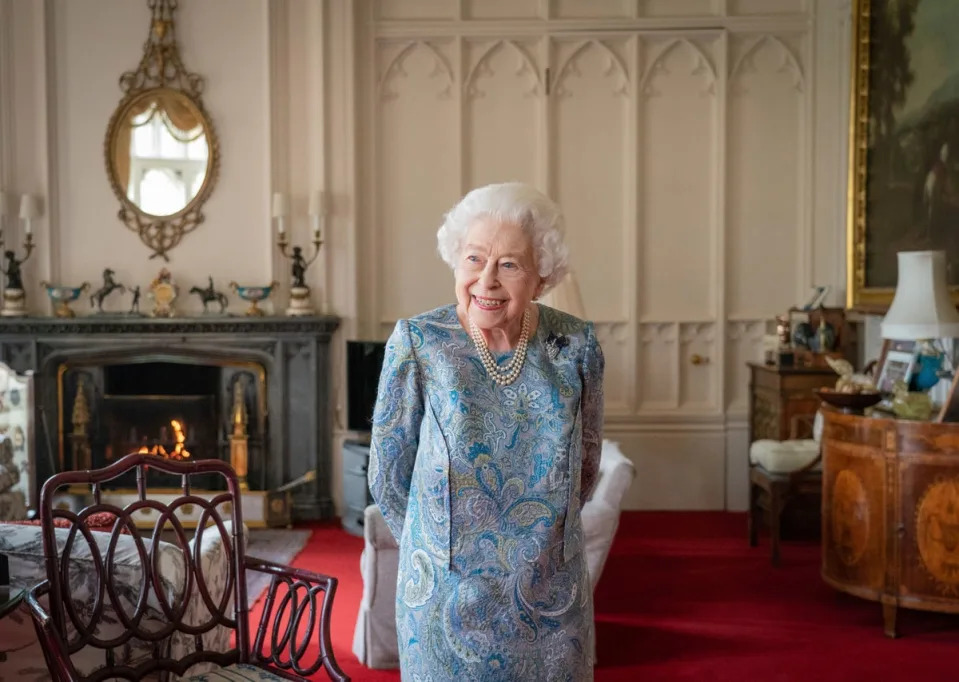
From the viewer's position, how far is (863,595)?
176 inches

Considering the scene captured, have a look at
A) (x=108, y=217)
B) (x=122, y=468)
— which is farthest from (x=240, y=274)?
(x=122, y=468)

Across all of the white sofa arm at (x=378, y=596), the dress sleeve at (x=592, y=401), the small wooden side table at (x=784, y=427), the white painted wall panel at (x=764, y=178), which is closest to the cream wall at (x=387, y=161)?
the white painted wall panel at (x=764, y=178)

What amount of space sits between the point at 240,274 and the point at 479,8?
2.35m

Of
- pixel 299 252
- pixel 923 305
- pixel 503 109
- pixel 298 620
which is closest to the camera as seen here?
pixel 298 620

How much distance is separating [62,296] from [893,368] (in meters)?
4.90

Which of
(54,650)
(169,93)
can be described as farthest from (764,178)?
(54,650)

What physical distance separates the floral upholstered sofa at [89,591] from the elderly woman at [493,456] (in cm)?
90

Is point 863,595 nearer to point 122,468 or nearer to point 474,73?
point 122,468

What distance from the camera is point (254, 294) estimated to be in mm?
6672

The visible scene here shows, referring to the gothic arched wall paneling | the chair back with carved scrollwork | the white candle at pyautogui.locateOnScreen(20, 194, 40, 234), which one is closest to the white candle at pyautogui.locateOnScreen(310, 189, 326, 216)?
the gothic arched wall paneling

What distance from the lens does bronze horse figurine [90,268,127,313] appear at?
6.74 meters

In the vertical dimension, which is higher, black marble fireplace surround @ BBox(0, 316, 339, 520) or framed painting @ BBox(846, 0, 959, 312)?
framed painting @ BBox(846, 0, 959, 312)

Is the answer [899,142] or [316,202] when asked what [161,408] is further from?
[899,142]

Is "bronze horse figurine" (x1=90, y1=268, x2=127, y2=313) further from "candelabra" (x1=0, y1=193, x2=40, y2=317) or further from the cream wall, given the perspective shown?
"candelabra" (x1=0, y1=193, x2=40, y2=317)
